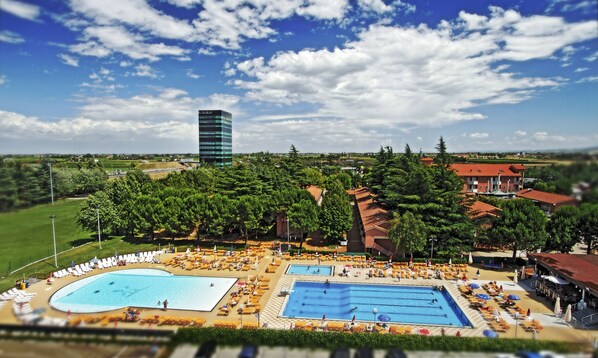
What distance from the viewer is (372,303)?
23.4m

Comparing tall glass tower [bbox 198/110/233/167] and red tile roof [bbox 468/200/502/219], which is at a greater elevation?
tall glass tower [bbox 198/110/233/167]

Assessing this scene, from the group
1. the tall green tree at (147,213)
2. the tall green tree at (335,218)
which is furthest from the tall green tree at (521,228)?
Result: the tall green tree at (147,213)

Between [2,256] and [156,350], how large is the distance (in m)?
32.5

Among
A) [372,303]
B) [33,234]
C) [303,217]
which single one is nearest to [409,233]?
[372,303]

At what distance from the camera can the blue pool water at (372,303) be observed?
835 inches

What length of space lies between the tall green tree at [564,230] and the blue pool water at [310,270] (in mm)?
20377

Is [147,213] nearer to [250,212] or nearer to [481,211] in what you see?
[250,212]

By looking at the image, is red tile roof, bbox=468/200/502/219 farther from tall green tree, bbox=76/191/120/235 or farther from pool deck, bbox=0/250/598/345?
tall green tree, bbox=76/191/120/235

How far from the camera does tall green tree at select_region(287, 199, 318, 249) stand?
3409 cm

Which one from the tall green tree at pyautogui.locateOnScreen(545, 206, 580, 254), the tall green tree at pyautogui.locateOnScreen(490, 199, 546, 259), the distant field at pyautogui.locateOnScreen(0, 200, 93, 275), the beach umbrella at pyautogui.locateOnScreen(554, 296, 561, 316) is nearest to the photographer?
the distant field at pyautogui.locateOnScreen(0, 200, 93, 275)

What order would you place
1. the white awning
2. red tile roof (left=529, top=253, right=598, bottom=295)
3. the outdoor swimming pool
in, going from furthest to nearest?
the outdoor swimming pool → the white awning → red tile roof (left=529, top=253, right=598, bottom=295)

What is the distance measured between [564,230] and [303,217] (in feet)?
79.1

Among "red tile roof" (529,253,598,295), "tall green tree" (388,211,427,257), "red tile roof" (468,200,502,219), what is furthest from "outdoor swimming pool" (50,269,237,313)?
"red tile roof" (468,200,502,219)

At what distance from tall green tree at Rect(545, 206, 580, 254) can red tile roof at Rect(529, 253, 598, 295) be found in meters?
3.17
